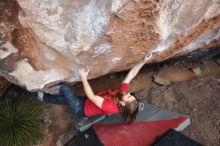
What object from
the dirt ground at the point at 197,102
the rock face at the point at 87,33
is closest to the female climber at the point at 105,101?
the rock face at the point at 87,33

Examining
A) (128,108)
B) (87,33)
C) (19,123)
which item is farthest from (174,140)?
(19,123)

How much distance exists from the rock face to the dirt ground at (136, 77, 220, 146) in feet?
3.92

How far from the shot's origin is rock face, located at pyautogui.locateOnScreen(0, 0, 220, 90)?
3553 mm

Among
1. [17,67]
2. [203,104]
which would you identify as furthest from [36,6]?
[203,104]

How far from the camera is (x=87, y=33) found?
3.72 meters

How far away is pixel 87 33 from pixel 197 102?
273 centimetres

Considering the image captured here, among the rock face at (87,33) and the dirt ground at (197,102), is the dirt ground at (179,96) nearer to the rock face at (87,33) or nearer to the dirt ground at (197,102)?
the dirt ground at (197,102)

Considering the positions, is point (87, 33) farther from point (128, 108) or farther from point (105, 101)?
point (128, 108)

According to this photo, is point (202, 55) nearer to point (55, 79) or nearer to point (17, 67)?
point (55, 79)

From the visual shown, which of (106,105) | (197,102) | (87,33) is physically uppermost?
(87,33)

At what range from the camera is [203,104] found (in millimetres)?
5664

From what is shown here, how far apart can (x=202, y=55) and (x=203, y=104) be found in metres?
1.11

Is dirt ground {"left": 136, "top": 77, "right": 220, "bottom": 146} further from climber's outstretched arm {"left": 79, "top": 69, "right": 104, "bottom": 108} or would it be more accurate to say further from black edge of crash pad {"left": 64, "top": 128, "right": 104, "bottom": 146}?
A: climber's outstretched arm {"left": 79, "top": 69, "right": 104, "bottom": 108}

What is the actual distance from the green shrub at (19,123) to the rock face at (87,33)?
0.70 meters
